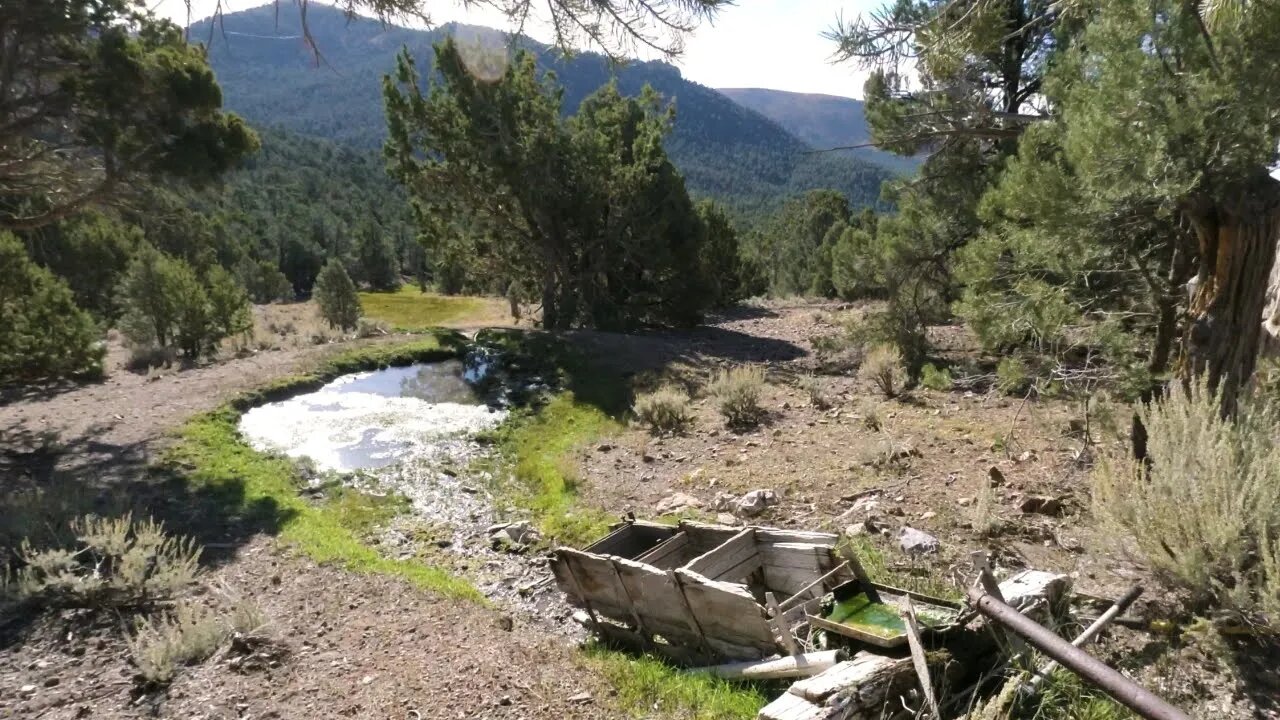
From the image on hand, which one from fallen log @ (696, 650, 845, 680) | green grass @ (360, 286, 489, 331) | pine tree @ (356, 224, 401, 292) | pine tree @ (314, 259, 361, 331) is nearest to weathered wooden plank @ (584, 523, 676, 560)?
fallen log @ (696, 650, 845, 680)

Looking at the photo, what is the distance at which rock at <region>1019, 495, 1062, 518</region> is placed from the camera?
6.60 m

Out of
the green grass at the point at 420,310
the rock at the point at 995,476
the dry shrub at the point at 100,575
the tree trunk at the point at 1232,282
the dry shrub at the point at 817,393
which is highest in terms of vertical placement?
the tree trunk at the point at 1232,282

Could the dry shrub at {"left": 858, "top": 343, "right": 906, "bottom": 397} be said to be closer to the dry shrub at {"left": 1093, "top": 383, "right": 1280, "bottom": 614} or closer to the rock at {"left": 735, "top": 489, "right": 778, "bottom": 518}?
the rock at {"left": 735, "top": 489, "right": 778, "bottom": 518}

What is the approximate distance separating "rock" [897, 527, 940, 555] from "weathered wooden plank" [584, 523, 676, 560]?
211 cm

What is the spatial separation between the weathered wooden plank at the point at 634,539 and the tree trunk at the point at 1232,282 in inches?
177

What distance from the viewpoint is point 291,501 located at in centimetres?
1036

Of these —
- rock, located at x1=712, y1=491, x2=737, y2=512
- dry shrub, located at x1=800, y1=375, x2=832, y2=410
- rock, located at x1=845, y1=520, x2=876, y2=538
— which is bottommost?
rock, located at x1=712, y1=491, x2=737, y2=512

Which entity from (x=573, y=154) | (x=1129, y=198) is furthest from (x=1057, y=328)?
(x=573, y=154)

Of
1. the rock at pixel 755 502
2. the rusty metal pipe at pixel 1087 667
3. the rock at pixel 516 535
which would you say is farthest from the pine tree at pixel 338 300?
the rusty metal pipe at pixel 1087 667

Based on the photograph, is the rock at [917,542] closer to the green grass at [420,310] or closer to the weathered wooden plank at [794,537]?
the weathered wooden plank at [794,537]

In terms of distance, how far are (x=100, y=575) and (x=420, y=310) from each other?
144ft

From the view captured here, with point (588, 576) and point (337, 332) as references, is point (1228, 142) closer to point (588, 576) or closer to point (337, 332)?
point (588, 576)

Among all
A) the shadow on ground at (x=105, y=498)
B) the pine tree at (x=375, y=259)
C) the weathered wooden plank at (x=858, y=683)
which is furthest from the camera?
the pine tree at (x=375, y=259)

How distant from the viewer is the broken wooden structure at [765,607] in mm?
3812
